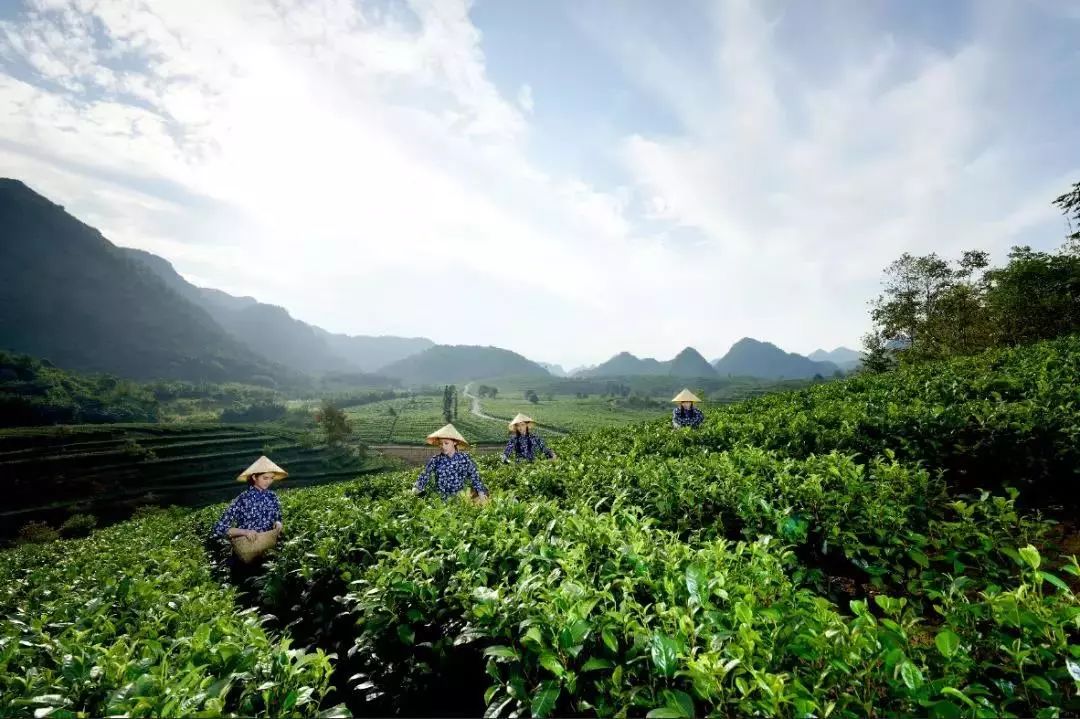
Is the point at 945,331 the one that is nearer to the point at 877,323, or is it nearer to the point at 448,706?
the point at 877,323

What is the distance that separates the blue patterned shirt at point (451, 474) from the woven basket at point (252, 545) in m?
2.46

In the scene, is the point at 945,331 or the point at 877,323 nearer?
the point at 945,331

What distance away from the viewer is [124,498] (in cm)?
6388

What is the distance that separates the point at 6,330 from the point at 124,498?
192m

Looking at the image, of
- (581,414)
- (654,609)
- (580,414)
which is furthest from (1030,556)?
(580,414)

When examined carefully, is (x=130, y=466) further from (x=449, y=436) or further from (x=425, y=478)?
(x=425, y=478)

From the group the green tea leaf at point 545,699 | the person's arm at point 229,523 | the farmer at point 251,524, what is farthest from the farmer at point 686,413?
the green tea leaf at point 545,699

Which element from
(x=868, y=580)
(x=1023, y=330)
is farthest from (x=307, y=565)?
(x=1023, y=330)

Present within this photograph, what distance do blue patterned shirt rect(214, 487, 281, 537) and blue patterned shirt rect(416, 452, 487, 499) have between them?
2397 mm

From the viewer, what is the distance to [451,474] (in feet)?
26.3

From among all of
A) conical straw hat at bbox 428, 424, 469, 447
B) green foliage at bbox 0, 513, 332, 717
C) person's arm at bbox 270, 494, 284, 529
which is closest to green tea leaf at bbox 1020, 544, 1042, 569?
green foliage at bbox 0, 513, 332, 717

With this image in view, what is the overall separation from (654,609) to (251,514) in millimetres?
7139

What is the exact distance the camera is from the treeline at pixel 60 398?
97.3m

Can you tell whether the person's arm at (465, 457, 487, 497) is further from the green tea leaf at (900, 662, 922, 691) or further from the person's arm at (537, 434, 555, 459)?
the green tea leaf at (900, 662, 922, 691)
